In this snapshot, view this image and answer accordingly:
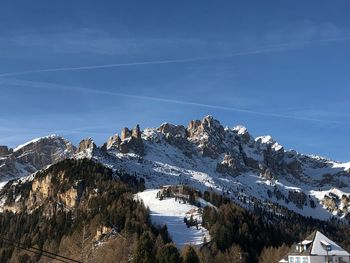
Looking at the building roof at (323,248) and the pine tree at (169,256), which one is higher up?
the building roof at (323,248)

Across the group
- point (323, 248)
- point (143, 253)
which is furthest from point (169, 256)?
point (323, 248)

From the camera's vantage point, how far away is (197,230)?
644 feet

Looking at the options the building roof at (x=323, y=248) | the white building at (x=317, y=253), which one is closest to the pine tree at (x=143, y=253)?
the white building at (x=317, y=253)

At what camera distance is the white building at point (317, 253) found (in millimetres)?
107500

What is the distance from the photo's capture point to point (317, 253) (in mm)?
107875

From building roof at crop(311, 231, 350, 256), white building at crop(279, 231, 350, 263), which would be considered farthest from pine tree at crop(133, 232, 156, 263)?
building roof at crop(311, 231, 350, 256)

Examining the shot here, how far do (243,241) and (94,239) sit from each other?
56568 mm

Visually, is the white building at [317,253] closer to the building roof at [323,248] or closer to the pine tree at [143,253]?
the building roof at [323,248]

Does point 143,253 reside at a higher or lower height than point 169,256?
higher

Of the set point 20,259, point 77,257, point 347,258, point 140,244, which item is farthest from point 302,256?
point 20,259

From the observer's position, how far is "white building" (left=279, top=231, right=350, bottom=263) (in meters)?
108

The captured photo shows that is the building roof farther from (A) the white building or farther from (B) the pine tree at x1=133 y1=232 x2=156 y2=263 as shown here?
(B) the pine tree at x1=133 y1=232 x2=156 y2=263

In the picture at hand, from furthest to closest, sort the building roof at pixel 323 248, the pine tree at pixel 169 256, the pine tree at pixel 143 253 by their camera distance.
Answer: the building roof at pixel 323 248 → the pine tree at pixel 169 256 → the pine tree at pixel 143 253

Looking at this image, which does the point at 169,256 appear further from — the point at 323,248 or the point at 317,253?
the point at 323,248
